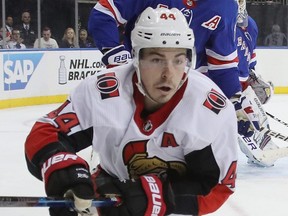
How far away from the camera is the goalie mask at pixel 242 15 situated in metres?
3.66

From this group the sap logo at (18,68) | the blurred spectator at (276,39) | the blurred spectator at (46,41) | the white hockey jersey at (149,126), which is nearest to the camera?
the white hockey jersey at (149,126)

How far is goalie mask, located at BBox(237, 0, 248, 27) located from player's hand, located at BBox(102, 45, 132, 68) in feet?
3.81

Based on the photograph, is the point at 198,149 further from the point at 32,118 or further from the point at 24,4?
the point at 24,4

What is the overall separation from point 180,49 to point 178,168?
31 cm

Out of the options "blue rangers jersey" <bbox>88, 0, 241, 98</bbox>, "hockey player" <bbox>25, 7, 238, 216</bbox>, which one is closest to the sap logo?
"blue rangers jersey" <bbox>88, 0, 241, 98</bbox>

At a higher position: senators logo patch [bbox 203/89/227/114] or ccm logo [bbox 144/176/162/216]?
senators logo patch [bbox 203/89/227/114]

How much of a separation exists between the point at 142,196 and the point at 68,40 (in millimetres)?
5890

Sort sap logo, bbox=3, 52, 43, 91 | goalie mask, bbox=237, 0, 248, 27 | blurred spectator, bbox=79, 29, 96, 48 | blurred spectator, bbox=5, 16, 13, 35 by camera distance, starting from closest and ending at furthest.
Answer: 1. goalie mask, bbox=237, 0, 248, 27
2. sap logo, bbox=3, 52, 43, 91
3. blurred spectator, bbox=5, 16, 13, 35
4. blurred spectator, bbox=79, 29, 96, 48

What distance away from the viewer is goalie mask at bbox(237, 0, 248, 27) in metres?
3.66

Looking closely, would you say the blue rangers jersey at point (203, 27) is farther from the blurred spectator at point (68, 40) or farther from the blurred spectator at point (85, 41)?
the blurred spectator at point (85, 41)

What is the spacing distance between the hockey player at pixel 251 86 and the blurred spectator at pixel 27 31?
11.5ft

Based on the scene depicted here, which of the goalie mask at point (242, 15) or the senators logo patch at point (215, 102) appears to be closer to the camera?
the senators logo patch at point (215, 102)

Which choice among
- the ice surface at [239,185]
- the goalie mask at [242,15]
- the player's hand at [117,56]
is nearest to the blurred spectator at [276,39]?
the ice surface at [239,185]

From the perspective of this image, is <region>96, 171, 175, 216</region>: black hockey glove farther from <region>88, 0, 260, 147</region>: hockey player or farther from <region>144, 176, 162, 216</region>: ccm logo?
<region>88, 0, 260, 147</region>: hockey player
